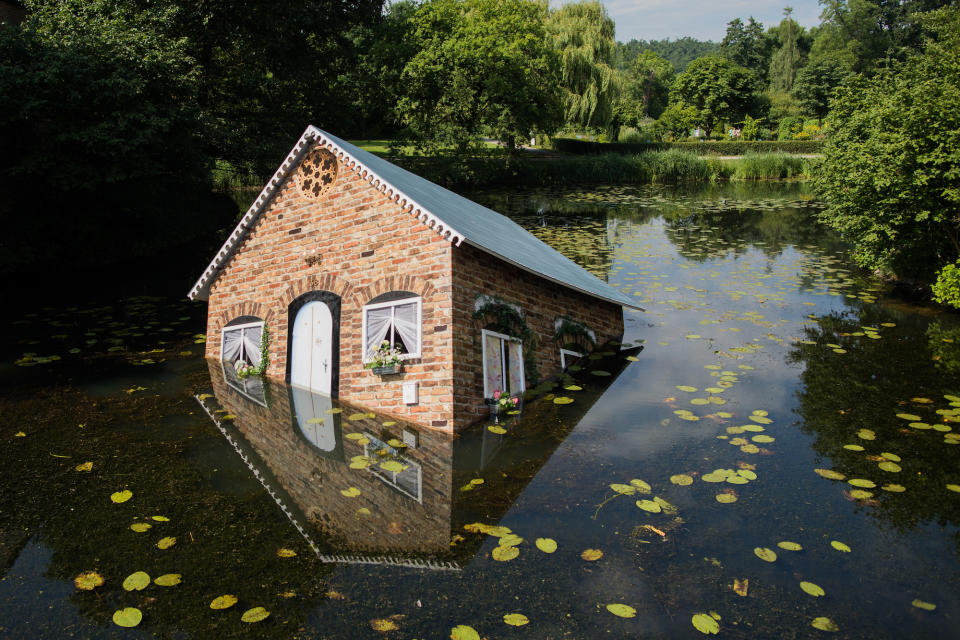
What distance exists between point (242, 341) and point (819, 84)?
83053 mm

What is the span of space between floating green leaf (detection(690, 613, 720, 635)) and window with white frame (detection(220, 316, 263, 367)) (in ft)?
29.7

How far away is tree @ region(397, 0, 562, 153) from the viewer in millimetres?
33219

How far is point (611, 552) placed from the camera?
613 cm

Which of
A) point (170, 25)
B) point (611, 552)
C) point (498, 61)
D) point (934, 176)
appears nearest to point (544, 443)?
point (611, 552)

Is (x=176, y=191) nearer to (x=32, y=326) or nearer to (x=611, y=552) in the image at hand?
(x=32, y=326)

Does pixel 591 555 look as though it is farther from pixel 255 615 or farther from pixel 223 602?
pixel 223 602

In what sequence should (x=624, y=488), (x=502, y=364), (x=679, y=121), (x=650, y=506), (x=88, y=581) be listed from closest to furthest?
(x=88, y=581)
(x=650, y=506)
(x=624, y=488)
(x=502, y=364)
(x=679, y=121)

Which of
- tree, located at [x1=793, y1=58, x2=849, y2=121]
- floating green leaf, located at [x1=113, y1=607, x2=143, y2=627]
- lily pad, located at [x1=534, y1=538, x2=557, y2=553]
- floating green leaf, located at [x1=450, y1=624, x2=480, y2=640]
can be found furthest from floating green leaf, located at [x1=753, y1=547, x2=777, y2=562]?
tree, located at [x1=793, y1=58, x2=849, y2=121]

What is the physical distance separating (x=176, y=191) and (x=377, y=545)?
972 inches

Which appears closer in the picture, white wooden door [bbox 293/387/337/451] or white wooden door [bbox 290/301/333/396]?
white wooden door [bbox 293/387/337/451]

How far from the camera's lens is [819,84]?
74438 millimetres

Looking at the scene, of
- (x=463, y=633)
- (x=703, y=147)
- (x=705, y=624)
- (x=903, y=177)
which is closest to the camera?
(x=463, y=633)

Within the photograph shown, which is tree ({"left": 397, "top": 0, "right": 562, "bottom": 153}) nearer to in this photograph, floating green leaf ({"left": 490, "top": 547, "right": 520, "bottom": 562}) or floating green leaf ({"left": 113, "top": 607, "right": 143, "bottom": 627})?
floating green leaf ({"left": 490, "top": 547, "right": 520, "bottom": 562})

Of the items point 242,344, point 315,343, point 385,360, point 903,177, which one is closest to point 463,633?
point 385,360
